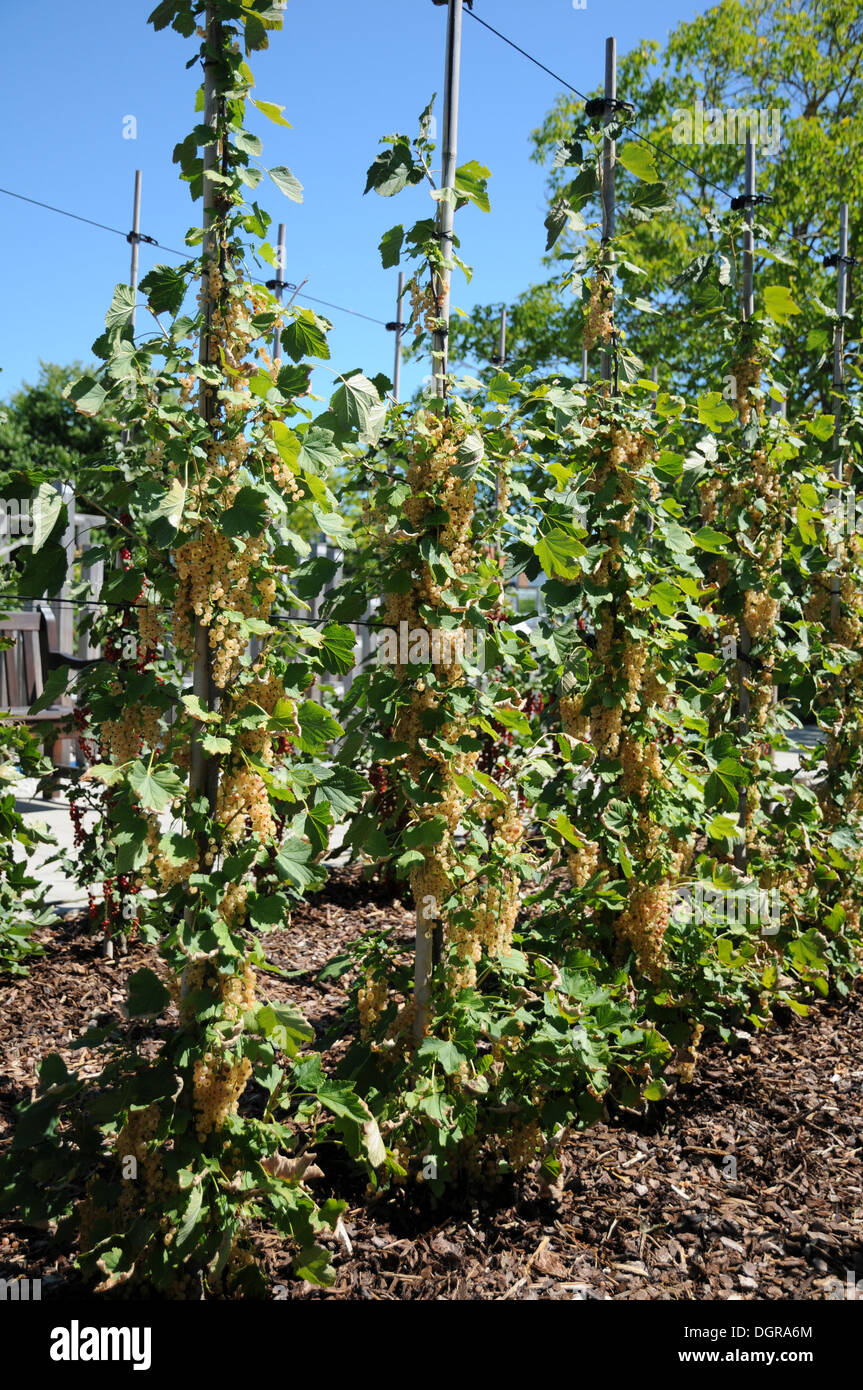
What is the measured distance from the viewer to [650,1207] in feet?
9.00

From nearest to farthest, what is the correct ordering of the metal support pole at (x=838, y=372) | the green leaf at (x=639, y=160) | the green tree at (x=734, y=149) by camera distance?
the green leaf at (x=639, y=160) → the metal support pole at (x=838, y=372) → the green tree at (x=734, y=149)

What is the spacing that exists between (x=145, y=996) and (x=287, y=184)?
1.71m

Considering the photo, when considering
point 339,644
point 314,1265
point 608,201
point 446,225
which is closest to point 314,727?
point 339,644

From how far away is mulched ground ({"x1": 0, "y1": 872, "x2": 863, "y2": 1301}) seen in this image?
7.89 feet

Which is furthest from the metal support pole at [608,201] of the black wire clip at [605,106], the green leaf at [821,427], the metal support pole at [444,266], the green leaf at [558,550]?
the green leaf at [821,427]

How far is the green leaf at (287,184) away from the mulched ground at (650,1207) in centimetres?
191

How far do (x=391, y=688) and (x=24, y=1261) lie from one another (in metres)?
1.58

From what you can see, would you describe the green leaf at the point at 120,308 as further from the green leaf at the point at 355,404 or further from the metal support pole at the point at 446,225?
the metal support pole at the point at 446,225

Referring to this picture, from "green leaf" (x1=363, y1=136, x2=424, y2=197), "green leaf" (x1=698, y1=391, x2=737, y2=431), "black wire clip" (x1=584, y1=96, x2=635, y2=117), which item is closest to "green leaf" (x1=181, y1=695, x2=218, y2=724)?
"green leaf" (x1=363, y1=136, x2=424, y2=197)

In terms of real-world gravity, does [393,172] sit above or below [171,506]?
above

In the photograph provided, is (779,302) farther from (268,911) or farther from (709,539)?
(268,911)

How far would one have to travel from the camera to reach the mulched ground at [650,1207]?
7.89ft
